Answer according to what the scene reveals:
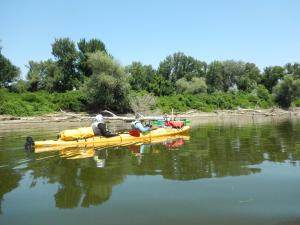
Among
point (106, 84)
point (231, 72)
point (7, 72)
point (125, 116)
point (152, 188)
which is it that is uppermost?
point (231, 72)

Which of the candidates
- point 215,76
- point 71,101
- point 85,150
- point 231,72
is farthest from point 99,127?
point 231,72

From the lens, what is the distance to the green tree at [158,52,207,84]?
8300 cm

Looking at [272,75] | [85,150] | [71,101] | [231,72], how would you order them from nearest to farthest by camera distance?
[85,150]
[71,101]
[231,72]
[272,75]

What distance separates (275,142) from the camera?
16156mm

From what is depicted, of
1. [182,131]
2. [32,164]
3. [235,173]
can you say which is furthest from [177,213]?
[182,131]

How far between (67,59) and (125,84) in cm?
1725

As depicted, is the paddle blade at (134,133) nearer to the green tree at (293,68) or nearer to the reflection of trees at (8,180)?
the reflection of trees at (8,180)

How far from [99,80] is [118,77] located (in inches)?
99.1

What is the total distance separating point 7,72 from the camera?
6025 cm

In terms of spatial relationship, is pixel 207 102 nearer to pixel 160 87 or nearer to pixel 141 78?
pixel 160 87

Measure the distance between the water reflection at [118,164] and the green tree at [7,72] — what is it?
44.8 meters

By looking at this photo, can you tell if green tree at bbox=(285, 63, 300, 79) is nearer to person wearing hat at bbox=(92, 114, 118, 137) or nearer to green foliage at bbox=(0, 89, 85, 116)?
green foliage at bbox=(0, 89, 85, 116)

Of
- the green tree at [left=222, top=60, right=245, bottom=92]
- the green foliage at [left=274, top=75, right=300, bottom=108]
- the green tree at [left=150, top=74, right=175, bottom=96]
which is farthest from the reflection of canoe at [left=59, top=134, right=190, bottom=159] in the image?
the green tree at [left=222, top=60, right=245, bottom=92]

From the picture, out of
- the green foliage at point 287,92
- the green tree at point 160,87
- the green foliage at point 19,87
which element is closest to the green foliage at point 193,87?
the green tree at point 160,87
